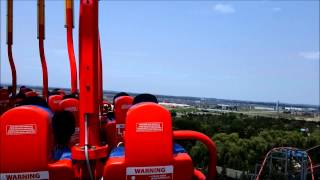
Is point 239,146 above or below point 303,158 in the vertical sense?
below

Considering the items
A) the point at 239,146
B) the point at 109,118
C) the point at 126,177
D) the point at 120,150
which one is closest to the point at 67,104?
the point at 109,118

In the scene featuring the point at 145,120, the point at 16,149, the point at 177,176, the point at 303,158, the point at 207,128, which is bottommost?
the point at 207,128

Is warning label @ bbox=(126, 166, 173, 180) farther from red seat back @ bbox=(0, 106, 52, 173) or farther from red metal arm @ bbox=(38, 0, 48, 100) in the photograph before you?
red metal arm @ bbox=(38, 0, 48, 100)

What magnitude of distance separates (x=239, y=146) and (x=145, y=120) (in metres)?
40.3

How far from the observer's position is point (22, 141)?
4.31m

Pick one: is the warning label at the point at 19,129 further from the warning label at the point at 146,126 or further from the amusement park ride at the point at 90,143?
the warning label at the point at 146,126

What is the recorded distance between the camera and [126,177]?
442 cm

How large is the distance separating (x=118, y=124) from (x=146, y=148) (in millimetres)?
3068

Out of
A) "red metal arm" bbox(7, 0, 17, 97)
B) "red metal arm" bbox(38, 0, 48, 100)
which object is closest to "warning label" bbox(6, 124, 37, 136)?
"red metal arm" bbox(38, 0, 48, 100)

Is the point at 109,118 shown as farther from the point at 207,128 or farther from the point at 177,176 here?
the point at 207,128

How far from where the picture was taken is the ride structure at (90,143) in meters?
4.31

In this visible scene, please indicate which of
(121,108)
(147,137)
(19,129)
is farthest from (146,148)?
(121,108)

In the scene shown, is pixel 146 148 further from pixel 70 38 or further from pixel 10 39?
pixel 10 39

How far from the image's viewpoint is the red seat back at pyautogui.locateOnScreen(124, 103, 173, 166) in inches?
174
